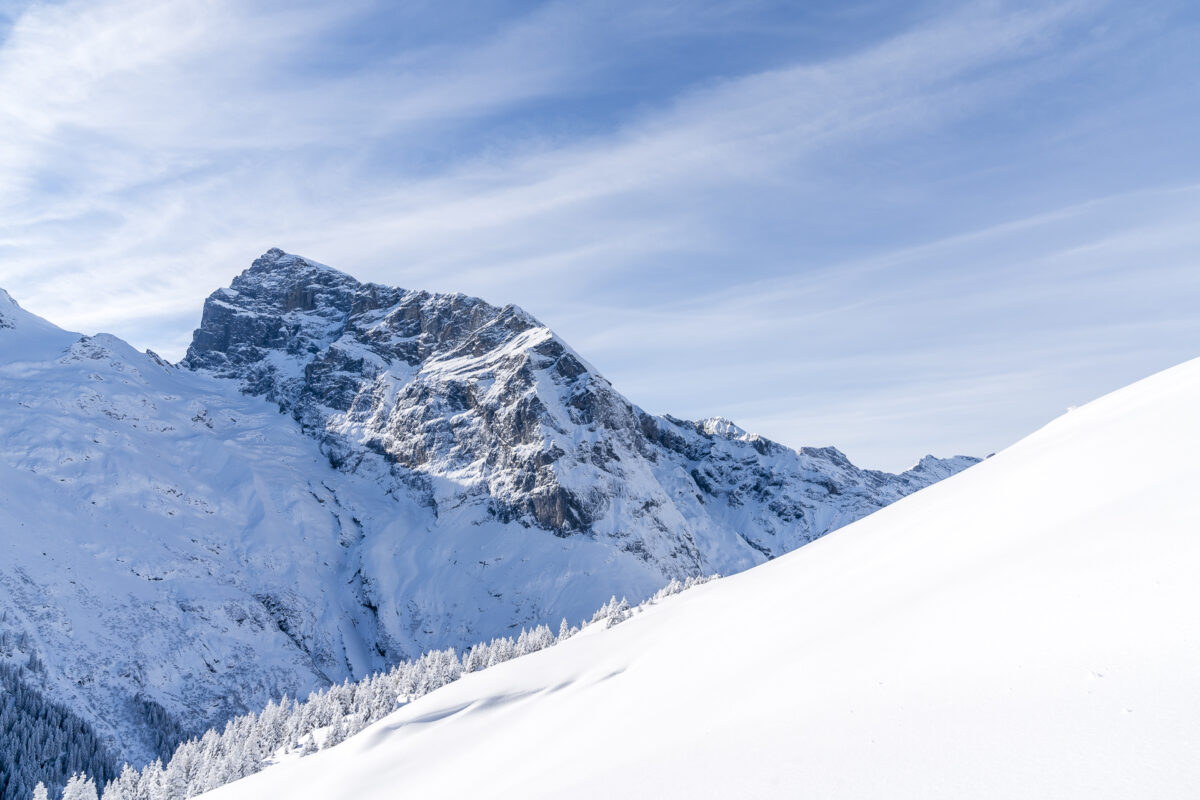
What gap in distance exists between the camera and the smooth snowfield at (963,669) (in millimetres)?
8906

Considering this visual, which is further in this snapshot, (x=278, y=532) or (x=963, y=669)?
(x=278, y=532)

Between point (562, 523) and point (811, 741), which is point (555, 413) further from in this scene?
point (811, 741)

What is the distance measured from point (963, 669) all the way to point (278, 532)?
175m

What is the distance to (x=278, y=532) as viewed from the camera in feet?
531

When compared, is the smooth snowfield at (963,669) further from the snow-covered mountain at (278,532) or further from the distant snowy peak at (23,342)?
the distant snowy peak at (23,342)

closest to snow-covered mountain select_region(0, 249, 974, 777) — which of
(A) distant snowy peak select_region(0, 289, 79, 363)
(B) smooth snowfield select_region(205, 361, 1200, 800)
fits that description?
(A) distant snowy peak select_region(0, 289, 79, 363)

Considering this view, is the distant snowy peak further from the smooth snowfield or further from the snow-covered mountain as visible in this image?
the smooth snowfield

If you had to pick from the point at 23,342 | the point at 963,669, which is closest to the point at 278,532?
the point at 23,342

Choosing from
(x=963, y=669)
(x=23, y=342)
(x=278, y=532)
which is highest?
(x=23, y=342)

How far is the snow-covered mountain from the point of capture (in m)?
115

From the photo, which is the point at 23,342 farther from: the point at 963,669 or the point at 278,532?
the point at 963,669

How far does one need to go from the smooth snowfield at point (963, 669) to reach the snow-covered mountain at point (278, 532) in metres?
114

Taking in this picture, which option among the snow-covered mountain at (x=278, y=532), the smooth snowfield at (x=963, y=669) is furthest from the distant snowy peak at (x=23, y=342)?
the smooth snowfield at (x=963, y=669)

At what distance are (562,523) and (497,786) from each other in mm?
145351
